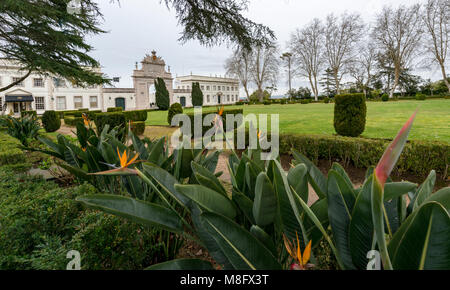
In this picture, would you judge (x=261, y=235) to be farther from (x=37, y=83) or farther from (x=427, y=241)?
(x=37, y=83)

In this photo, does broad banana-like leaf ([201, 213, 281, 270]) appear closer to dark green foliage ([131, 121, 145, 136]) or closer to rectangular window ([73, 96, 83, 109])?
dark green foliage ([131, 121, 145, 136])

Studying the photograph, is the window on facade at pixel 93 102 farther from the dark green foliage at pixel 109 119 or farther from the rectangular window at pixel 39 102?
the dark green foliage at pixel 109 119

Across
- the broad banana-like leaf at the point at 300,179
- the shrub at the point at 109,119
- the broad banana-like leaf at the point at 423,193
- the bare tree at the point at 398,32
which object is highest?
the bare tree at the point at 398,32

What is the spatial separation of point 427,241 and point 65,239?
137 centimetres

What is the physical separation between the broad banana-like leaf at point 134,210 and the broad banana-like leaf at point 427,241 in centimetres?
71

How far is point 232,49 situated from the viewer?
5656 millimetres

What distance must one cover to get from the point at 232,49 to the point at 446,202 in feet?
18.4

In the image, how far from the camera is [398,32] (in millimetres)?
26797

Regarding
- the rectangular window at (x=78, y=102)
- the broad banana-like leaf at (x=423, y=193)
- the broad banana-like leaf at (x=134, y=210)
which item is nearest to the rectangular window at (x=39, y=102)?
the rectangular window at (x=78, y=102)

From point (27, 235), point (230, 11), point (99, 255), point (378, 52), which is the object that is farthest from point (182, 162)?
point (378, 52)

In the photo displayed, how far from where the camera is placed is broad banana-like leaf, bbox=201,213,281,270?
0.67m

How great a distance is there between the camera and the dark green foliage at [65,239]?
3.12ft

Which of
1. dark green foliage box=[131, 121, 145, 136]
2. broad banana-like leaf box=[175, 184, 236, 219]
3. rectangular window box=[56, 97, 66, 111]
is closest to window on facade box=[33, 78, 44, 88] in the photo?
rectangular window box=[56, 97, 66, 111]

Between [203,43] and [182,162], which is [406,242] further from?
[203,43]
